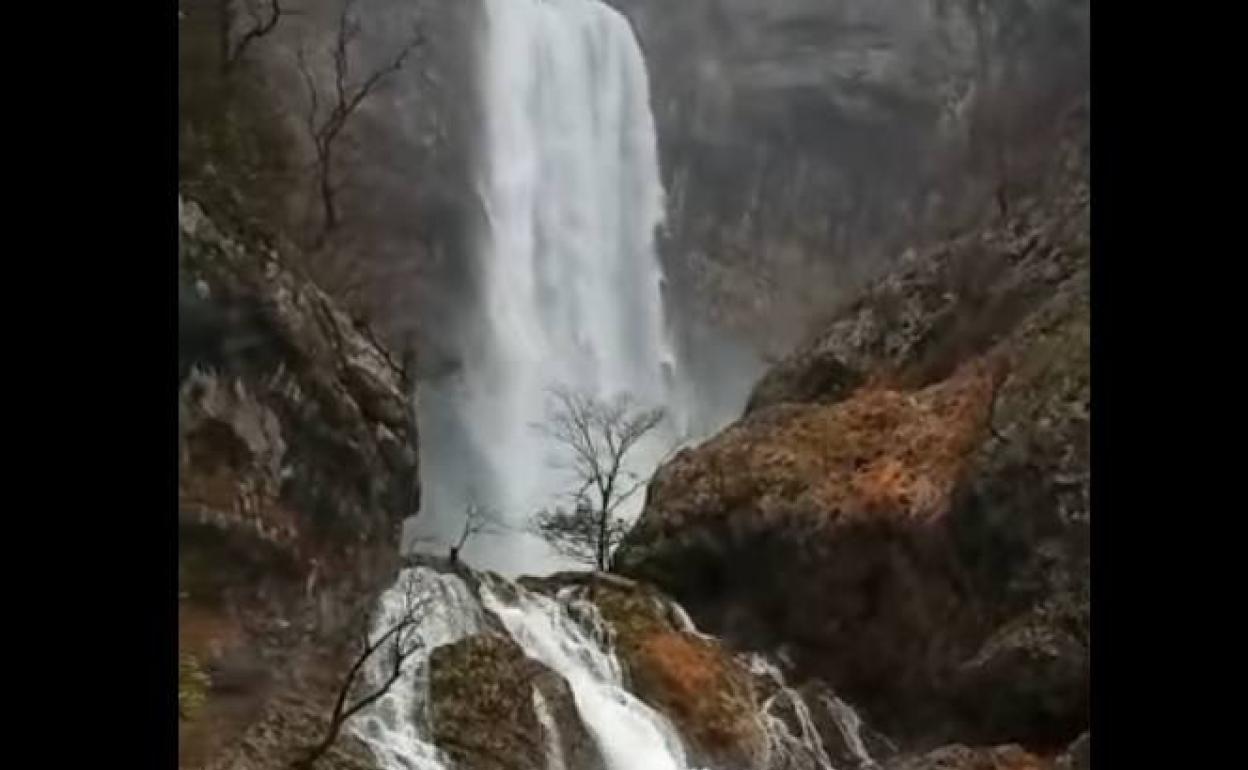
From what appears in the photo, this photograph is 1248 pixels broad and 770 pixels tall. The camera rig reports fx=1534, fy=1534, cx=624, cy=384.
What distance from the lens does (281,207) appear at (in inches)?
263

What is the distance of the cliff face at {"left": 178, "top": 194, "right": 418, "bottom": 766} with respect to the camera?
233 inches

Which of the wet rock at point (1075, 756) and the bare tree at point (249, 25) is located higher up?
the bare tree at point (249, 25)

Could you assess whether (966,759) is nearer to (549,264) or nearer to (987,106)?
(549,264)

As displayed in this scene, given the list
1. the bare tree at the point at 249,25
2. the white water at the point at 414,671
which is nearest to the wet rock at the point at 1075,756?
the white water at the point at 414,671

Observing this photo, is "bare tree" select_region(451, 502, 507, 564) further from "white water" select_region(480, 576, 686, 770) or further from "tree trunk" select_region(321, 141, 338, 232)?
"tree trunk" select_region(321, 141, 338, 232)

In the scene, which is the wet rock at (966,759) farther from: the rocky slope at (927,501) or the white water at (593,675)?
the white water at (593,675)

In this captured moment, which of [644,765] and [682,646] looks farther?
[682,646]

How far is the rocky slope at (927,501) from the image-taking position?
22.7ft

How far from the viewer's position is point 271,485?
6387mm

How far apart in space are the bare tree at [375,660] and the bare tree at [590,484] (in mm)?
827

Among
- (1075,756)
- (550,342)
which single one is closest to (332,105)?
(550,342)
